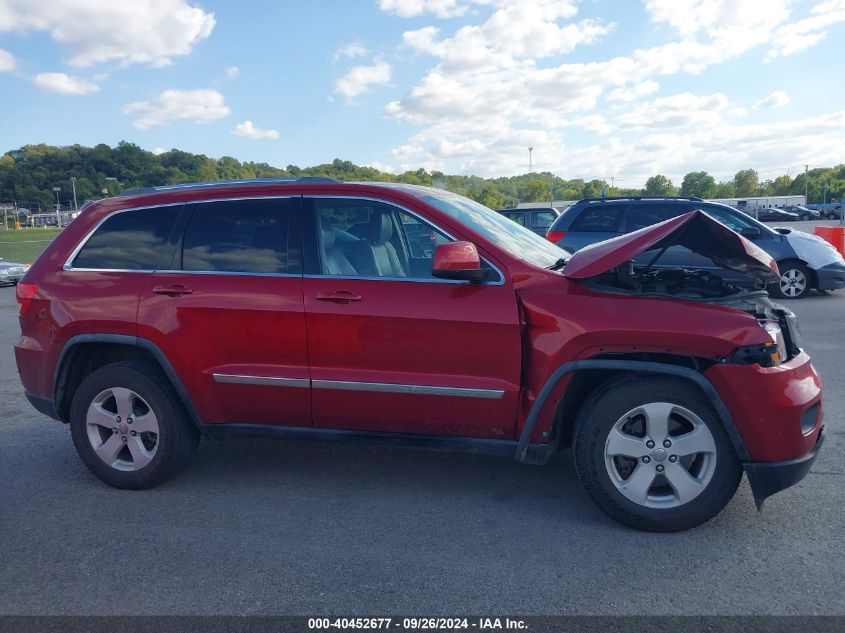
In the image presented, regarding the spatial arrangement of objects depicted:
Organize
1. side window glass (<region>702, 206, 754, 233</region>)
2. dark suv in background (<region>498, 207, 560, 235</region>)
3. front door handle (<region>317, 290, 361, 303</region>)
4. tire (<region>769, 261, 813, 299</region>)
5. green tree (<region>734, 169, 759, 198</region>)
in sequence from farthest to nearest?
green tree (<region>734, 169, 759, 198</region>), dark suv in background (<region>498, 207, 560, 235</region>), tire (<region>769, 261, 813, 299</region>), side window glass (<region>702, 206, 754, 233</region>), front door handle (<region>317, 290, 361, 303</region>)

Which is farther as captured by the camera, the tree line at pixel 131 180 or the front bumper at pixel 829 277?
the tree line at pixel 131 180

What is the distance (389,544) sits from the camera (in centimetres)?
349

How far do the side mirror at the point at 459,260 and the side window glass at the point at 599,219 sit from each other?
8.89m

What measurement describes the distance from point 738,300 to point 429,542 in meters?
2.02

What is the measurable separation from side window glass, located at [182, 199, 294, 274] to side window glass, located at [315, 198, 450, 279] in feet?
0.71

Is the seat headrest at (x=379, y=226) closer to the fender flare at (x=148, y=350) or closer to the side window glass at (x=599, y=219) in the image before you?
the fender flare at (x=148, y=350)

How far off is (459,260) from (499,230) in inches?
33.3

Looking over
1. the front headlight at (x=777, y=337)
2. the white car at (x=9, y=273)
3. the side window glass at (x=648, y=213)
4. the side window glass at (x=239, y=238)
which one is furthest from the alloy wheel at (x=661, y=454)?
the white car at (x=9, y=273)

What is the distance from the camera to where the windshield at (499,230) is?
3.98m

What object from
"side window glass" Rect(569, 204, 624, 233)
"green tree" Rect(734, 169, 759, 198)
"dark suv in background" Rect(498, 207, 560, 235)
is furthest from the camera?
"green tree" Rect(734, 169, 759, 198)

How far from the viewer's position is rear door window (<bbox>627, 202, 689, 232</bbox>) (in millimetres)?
11516

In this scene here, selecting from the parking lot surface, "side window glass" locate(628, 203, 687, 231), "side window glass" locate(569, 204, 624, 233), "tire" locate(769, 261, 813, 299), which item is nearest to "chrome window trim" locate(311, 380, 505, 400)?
the parking lot surface

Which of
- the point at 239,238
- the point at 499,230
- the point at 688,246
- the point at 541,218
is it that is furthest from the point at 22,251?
the point at 688,246

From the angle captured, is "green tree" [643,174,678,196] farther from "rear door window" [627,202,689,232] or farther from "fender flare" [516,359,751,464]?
"fender flare" [516,359,751,464]
